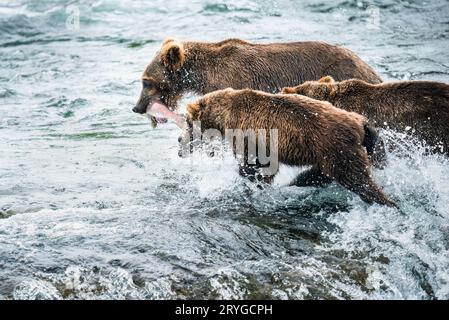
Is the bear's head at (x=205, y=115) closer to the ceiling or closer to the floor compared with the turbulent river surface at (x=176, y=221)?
closer to the ceiling

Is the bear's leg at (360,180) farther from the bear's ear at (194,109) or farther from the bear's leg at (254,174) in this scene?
the bear's ear at (194,109)

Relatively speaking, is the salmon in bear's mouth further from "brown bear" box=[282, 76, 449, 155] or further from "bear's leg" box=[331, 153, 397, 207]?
"bear's leg" box=[331, 153, 397, 207]

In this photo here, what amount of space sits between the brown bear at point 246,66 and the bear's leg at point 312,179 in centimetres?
154

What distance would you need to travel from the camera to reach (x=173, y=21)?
15609mm

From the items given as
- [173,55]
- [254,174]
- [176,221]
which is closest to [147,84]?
[173,55]

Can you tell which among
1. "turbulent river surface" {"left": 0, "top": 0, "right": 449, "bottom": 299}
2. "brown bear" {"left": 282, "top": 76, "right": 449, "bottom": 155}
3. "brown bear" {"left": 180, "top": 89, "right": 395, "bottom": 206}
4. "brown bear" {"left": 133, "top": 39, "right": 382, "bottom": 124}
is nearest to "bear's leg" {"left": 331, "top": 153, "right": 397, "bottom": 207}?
"brown bear" {"left": 180, "top": 89, "right": 395, "bottom": 206}

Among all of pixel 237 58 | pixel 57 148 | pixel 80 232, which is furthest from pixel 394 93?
pixel 57 148

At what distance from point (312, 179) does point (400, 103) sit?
1.05 meters

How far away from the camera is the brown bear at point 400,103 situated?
250 inches

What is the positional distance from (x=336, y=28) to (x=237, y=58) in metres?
6.88

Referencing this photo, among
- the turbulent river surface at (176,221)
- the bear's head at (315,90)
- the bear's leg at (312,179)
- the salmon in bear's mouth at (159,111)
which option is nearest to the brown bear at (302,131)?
the bear's leg at (312,179)

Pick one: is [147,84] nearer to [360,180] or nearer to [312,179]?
[312,179]

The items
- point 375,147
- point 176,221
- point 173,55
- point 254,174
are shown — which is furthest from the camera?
point 173,55

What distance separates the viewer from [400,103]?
6508 mm
